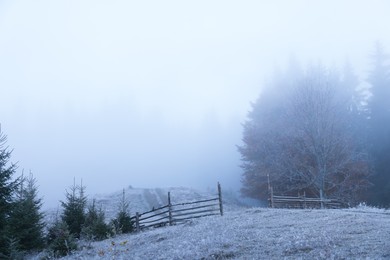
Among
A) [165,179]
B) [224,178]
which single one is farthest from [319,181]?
[165,179]

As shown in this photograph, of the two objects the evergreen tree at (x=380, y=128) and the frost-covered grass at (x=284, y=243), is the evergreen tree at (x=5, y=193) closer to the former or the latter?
the frost-covered grass at (x=284, y=243)

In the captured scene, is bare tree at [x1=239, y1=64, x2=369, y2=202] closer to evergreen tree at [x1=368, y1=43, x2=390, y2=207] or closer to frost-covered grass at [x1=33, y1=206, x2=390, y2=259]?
evergreen tree at [x1=368, y1=43, x2=390, y2=207]

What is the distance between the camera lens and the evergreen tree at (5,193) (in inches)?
716

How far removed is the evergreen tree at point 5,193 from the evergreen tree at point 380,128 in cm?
3463

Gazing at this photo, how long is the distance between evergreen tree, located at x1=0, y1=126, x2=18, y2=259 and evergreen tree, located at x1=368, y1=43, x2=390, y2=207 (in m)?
34.6

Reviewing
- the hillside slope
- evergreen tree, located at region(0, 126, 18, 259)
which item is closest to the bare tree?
the hillside slope

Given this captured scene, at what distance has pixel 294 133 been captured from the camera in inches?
1492

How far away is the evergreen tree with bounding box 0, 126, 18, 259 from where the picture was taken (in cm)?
1819

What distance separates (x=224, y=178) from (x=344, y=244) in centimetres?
6280

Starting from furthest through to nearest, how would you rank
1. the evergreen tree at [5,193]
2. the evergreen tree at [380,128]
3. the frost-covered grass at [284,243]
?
the evergreen tree at [380,128]
the evergreen tree at [5,193]
the frost-covered grass at [284,243]

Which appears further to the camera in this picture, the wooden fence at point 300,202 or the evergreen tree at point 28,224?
the wooden fence at point 300,202

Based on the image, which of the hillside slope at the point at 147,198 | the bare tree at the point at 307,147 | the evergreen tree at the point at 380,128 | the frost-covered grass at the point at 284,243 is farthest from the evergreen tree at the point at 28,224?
the evergreen tree at the point at 380,128

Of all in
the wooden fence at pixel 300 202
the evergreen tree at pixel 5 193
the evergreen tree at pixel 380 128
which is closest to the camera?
the evergreen tree at pixel 5 193

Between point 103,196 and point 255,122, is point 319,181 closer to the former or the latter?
point 255,122
